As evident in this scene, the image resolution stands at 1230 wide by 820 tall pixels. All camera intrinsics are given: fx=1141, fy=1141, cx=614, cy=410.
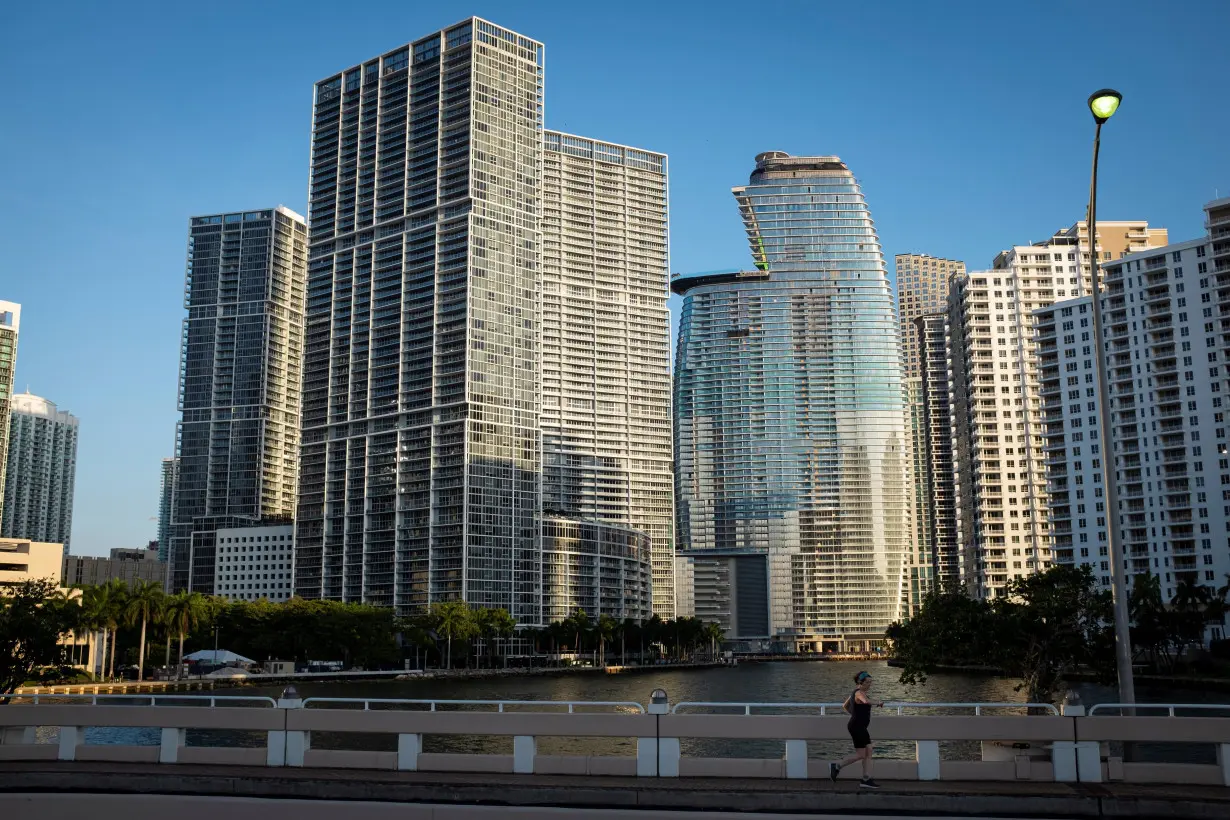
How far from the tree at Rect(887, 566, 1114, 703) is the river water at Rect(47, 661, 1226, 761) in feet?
24.7

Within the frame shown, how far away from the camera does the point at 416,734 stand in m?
20.3

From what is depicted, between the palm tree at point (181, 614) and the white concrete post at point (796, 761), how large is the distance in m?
153

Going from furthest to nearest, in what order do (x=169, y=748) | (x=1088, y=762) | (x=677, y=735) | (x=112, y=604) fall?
(x=112, y=604), (x=169, y=748), (x=677, y=735), (x=1088, y=762)

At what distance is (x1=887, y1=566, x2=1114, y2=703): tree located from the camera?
1464 inches

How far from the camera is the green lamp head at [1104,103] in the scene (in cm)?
2364

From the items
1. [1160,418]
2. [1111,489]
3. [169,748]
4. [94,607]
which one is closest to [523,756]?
[169,748]

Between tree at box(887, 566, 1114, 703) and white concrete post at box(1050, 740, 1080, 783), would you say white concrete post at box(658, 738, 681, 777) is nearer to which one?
white concrete post at box(1050, 740, 1080, 783)

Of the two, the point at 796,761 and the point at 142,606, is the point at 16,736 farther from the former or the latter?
the point at 142,606

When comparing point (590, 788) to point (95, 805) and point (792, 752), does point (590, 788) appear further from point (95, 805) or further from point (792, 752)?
point (95, 805)

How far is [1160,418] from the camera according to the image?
17938 cm

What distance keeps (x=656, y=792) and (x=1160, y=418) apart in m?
183

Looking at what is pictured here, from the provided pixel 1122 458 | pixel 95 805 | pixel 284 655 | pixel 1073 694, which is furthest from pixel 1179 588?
pixel 95 805

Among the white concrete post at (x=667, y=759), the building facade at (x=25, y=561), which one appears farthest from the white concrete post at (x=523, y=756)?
the building facade at (x=25, y=561)

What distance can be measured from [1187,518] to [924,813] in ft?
577
